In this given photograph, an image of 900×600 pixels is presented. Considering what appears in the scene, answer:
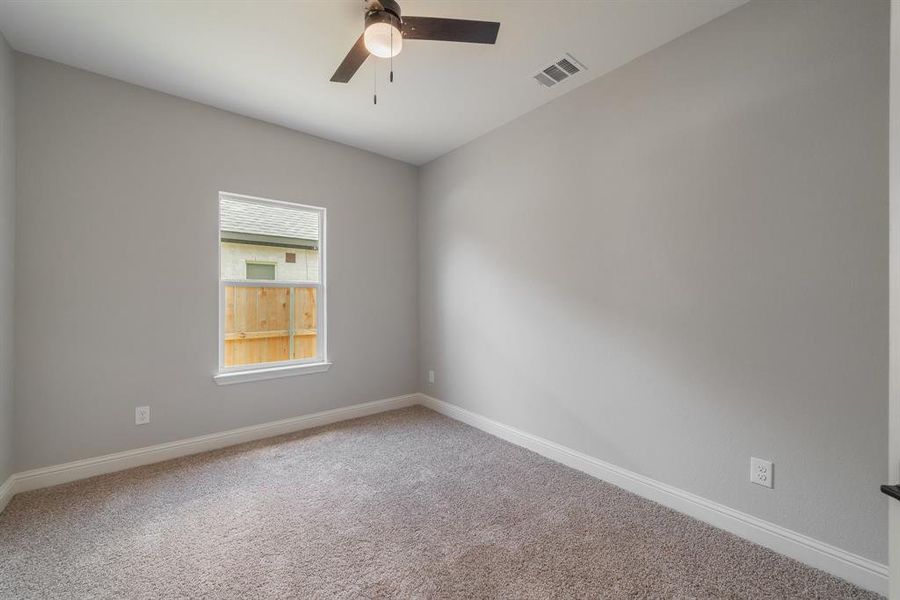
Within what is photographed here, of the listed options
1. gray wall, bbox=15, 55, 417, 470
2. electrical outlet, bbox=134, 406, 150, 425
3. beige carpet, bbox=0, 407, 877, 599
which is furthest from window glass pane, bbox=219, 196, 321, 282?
beige carpet, bbox=0, 407, 877, 599

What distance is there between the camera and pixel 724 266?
196 cm

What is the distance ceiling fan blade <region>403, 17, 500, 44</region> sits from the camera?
1.67m

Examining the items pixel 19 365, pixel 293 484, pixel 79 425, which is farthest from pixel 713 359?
pixel 19 365

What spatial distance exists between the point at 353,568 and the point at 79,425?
2.21 metres

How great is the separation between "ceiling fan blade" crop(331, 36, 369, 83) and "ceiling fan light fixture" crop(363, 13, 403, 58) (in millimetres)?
76

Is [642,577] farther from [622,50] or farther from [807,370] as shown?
[622,50]

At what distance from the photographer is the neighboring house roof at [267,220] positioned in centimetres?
310

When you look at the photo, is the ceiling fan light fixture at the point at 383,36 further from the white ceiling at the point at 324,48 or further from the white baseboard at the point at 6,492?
the white baseboard at the point at 6,492

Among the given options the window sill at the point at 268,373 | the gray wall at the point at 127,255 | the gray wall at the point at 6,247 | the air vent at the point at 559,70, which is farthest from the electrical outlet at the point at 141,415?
the air vent at the point at 559,70

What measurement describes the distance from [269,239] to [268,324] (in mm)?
766

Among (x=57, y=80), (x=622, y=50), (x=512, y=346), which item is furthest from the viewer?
(x=512, y=346)

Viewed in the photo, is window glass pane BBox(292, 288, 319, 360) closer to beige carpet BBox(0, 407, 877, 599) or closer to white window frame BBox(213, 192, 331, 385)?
white window frame BBox(213, 192, 331, 385)

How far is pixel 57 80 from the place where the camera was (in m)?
2.38

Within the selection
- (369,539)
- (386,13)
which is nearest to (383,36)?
(386,13)
